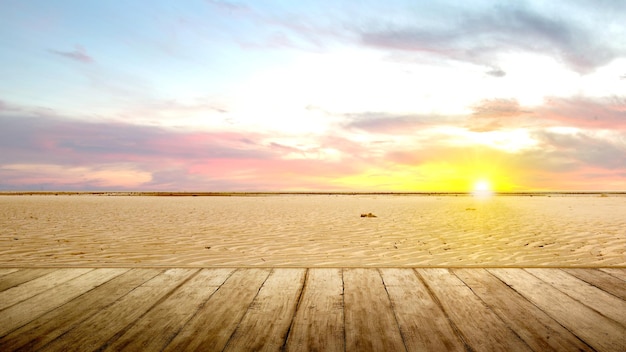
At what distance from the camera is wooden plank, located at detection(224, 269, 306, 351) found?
2062 millimetres

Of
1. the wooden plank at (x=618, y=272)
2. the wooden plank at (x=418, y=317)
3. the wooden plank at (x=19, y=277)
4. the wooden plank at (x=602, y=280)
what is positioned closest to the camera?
the wooden plank at (x=418, y=317)

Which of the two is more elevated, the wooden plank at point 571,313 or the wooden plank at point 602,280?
the wooden plank at point 602,280

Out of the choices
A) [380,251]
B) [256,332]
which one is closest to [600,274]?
[256,332]

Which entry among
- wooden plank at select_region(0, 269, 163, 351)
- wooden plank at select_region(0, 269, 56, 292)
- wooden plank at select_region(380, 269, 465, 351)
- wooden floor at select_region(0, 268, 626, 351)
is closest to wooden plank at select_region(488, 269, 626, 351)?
wooden floor at select_region(0, 268, 626, 351)

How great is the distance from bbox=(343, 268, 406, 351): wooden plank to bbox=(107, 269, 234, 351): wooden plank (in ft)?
3.38

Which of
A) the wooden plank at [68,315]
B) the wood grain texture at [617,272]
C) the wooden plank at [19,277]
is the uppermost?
the wood grain texture at [617,272]

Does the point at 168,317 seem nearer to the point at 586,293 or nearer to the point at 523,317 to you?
the point at 523,317

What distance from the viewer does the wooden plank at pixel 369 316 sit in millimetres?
2068

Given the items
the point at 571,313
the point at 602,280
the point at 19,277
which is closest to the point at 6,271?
the point at 19,277

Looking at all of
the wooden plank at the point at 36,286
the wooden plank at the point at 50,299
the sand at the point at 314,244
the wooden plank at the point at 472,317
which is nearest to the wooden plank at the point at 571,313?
the wooden plank at the point at 472,317

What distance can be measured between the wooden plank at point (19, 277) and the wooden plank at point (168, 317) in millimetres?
1478

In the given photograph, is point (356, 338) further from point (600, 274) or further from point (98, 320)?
point (600, 274)

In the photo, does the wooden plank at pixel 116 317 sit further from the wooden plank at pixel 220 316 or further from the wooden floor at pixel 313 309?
the wooden plank at pixel 220 316

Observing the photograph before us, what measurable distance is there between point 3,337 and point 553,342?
307 centimetres
